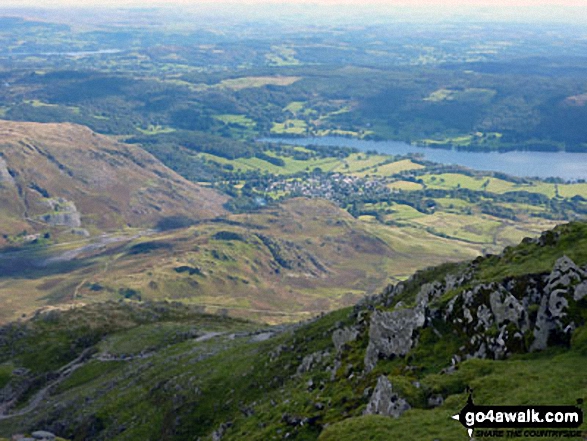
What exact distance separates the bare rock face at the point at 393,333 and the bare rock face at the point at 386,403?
11.2 m

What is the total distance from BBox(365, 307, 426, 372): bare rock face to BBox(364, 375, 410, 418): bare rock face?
1122cm

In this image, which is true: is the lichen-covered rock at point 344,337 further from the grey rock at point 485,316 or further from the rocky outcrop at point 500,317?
the grey rock at point 485,316

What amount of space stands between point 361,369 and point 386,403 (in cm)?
1717

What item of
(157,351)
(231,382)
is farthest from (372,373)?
(157,351)

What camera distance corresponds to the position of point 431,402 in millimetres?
47906

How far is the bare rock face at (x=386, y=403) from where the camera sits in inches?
1860

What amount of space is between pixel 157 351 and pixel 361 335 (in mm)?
73088

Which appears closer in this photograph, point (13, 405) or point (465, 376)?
point (465, 376)

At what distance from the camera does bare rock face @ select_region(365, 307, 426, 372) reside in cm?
6131

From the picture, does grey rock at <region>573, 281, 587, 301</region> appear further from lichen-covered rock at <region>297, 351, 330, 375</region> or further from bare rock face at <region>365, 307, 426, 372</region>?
lichen-covered rock at <region>297, 351, 330, 375</region>

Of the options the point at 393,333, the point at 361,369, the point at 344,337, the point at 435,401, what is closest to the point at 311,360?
the point at 344,337

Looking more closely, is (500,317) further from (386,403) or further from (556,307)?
(386,403)

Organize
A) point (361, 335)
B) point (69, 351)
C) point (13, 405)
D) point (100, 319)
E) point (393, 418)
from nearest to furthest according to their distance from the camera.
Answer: point (393, 418)
point (361, 335)
point (13, 405)
point (69, 351)
point (100, 319)

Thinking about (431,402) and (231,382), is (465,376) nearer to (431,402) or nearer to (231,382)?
(431,402)
